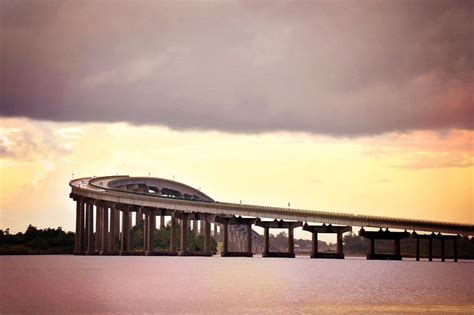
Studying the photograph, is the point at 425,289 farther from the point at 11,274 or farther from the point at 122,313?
the point at 11,274

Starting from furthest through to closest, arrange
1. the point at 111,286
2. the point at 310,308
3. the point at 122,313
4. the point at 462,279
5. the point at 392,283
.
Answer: the point at 462,279
the point at 392,283
the point at 111,286
the point at 310,308
the point at 122,313

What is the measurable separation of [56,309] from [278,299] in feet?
65.5

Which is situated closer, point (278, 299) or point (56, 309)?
point (56, 309)

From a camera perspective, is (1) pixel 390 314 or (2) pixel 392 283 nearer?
(1) pixel 390 314

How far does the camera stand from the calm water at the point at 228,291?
87.9 metres

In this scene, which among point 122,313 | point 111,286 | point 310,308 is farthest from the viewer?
point 111,286

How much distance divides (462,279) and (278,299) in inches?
1807

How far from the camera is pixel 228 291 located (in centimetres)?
10519

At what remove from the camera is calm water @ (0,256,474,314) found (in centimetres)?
8794

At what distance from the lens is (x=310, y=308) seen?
87875 mm

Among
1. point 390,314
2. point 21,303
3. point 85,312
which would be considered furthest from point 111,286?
point 390,314

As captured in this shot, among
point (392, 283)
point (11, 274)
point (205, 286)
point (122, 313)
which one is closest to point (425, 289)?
point (392, 283)

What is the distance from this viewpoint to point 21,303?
91.0 metres

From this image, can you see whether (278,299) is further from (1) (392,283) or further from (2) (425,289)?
(1) (392,283)
